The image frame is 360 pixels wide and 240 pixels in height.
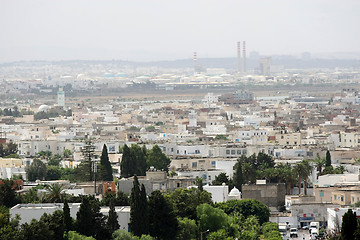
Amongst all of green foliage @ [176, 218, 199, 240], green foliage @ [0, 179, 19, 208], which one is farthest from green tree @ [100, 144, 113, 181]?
green foliage @ [176, 218, 199, 240]

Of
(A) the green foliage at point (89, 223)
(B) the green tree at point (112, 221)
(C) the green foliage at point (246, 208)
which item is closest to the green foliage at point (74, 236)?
(A) the green foliage at point (89, 223)

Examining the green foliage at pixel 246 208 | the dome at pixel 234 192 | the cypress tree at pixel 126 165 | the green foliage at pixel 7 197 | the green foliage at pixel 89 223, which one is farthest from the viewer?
the cypress tree at pixel 126 165

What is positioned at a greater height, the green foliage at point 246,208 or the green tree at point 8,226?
the green tree at point 8,226

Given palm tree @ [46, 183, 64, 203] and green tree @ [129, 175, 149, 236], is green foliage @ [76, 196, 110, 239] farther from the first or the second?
palm tree @ [46, 183, 64, 203]

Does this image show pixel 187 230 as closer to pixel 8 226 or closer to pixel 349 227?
pixel 8 226

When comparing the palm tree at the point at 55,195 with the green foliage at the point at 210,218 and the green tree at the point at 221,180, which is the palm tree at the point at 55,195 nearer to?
the green foliage at the point at 210,218

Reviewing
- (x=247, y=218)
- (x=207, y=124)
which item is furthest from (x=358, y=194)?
(x=207, y=124)
